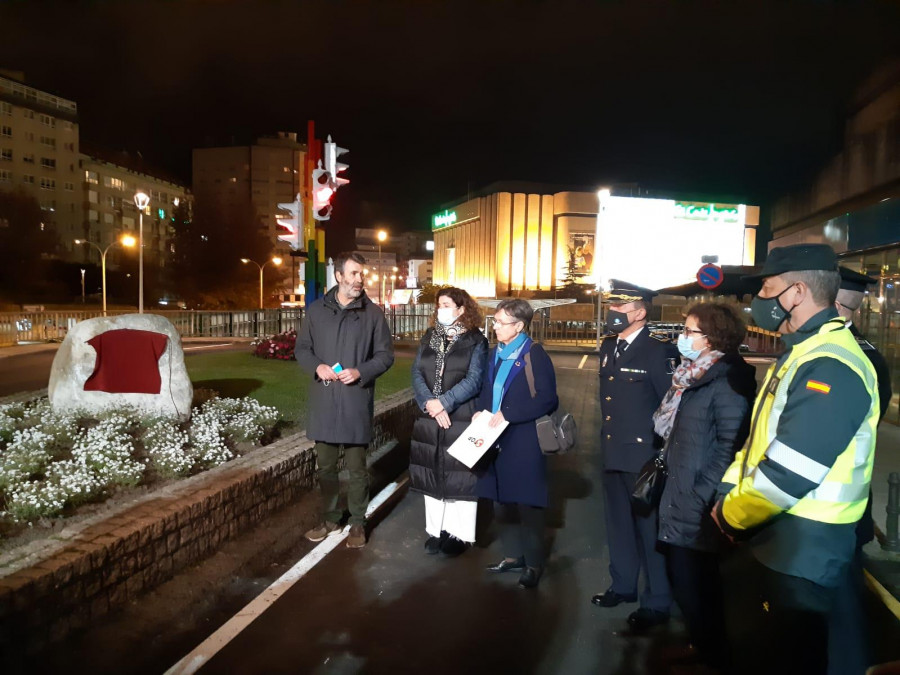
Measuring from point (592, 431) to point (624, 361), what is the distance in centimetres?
639

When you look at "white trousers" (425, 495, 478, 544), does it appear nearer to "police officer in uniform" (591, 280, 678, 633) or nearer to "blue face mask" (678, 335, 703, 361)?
"police officer in uniform" (591, 280, 678, 633)

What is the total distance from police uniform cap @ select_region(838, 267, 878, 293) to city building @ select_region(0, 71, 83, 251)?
242 ft

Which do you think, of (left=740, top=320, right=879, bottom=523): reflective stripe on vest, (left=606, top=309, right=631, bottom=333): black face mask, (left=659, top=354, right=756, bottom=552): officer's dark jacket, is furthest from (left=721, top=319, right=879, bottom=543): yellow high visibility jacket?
(left=606, top=309, right=631, bottom=333): black face mask

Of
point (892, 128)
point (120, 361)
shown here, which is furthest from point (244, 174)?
point (120, 361)

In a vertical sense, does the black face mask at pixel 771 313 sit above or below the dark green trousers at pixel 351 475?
above

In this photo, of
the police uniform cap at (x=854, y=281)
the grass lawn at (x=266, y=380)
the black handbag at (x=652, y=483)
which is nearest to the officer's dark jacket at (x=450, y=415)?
the black handbag at (x=652, y=483)

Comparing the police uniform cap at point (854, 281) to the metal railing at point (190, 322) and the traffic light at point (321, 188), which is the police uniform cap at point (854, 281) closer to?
Answer: the traffic light at point (321, 188)

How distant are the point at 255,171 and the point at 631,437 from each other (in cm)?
11112

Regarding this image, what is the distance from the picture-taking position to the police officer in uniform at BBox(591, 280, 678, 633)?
3963 millimetres

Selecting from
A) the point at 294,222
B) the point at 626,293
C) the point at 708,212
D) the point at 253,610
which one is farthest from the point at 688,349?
the point at 708,212

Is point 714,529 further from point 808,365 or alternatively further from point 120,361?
point 120,361

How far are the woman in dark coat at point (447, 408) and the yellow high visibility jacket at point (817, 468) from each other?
2468 mm

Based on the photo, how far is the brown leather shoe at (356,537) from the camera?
5.01 metres

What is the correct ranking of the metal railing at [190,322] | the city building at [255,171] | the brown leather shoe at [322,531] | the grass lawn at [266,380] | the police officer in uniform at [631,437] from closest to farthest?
the police officer in uniform at [631,437] → the brown leather shoe at [322,531] → the grass lawn at [266,380] → the metal railing at [190,322] → the city building at [255,171]
